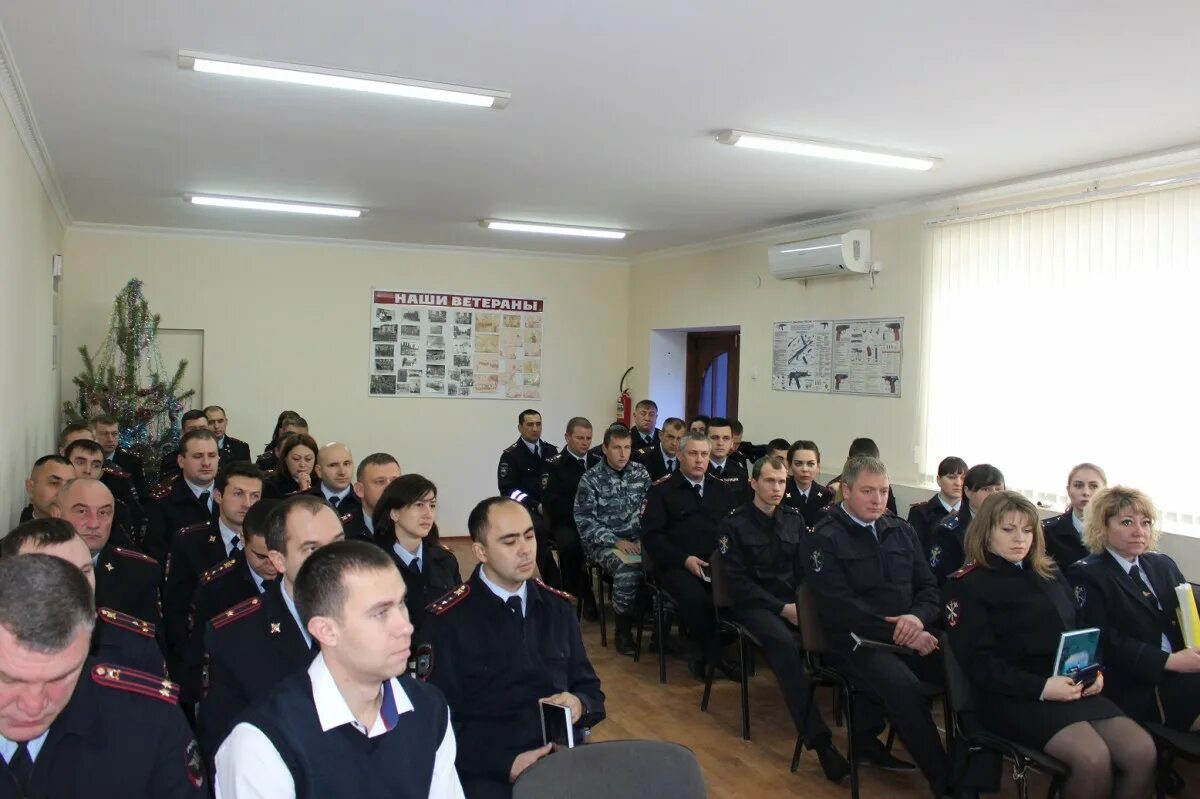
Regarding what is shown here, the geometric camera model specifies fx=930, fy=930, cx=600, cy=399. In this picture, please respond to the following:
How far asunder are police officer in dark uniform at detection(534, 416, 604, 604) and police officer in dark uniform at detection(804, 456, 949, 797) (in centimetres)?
272

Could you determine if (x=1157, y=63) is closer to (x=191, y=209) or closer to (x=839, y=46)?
(x=839, y=46)

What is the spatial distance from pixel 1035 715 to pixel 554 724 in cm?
187

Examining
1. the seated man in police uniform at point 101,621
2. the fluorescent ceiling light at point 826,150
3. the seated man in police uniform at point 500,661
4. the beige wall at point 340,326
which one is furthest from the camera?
the beige wall at point 340,326

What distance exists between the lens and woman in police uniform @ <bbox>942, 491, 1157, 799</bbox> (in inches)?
129

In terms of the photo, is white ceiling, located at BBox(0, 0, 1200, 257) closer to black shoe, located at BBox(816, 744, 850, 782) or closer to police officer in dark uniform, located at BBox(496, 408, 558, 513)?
police officer in dark uniform, located at BBox(496, 408, 558, 513)

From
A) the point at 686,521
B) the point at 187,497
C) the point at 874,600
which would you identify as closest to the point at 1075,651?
the point at 874,600

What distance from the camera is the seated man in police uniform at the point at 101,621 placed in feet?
7.31

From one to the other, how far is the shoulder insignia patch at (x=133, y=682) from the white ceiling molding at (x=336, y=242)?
814cm

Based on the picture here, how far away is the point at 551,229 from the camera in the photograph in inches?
337

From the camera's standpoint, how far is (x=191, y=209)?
7.96m

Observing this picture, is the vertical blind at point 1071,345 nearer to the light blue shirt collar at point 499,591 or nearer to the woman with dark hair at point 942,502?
the woman with dark hair at point 942,502

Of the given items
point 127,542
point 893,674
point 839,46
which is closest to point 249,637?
point 127,542

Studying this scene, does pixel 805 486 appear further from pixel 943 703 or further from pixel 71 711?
pixel 71 711

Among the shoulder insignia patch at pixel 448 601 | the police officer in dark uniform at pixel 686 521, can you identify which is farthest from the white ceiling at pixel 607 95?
the shoulder insignia patch at pixel 448 601
